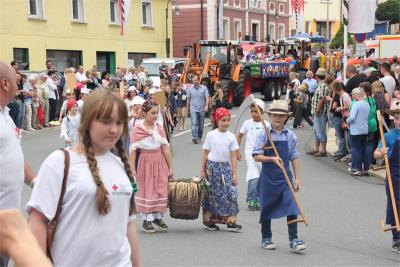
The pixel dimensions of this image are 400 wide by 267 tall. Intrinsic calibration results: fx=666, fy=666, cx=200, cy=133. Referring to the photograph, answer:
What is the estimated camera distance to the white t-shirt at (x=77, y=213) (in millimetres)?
2955

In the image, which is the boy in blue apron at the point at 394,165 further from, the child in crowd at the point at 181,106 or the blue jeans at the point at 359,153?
the child in crowd at the point at 181,106

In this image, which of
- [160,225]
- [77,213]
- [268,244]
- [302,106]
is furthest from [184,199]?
[302,106]

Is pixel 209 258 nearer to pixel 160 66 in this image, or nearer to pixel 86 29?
pixel 160 66

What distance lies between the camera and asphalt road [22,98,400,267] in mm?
6711

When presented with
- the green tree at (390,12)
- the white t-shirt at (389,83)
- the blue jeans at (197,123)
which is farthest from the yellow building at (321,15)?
the white t-shirt at (389,83)

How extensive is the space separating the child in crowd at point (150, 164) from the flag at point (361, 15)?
30.5 ft

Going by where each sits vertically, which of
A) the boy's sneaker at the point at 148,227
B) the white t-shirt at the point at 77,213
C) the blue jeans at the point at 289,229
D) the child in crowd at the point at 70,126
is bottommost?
the boy's sneaker at the point at 148,227

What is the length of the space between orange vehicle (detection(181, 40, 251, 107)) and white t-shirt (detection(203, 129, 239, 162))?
1694cm

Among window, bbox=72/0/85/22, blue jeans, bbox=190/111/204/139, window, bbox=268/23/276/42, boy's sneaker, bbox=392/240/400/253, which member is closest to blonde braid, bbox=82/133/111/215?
boy's sneaker, bbox=392/240/400/253

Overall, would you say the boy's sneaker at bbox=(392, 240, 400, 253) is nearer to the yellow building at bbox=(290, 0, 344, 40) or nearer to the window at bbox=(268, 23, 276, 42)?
the window at bbox=(268, 23, 276, 42)

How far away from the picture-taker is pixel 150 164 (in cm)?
791

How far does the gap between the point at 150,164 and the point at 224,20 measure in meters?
41.7

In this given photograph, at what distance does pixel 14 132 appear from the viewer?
14.3 ft

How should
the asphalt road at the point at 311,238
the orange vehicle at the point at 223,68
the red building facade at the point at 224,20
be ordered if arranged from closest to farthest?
1. the asphalt road at the point at 311,238
2. the orange vehicle at the point at 223,68
3. the red building facade at the point at 224,20
